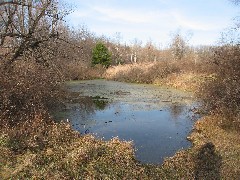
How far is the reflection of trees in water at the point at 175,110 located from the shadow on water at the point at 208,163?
5.92 m

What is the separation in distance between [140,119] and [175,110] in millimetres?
3297

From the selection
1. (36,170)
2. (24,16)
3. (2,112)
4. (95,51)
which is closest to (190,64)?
(95,51)

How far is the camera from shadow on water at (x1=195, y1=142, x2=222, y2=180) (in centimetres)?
744

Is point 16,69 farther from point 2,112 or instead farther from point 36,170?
point 36,170

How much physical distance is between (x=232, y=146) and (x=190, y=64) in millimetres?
25485

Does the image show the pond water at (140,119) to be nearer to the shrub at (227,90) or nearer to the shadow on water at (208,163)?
the shadow on water at (208,163)

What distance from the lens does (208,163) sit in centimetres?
821

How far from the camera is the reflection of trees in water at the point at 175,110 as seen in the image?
627 inches

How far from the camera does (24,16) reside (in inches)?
693

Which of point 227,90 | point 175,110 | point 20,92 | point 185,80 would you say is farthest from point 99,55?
point 20,92

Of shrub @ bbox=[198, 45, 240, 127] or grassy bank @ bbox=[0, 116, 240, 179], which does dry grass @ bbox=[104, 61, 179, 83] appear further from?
grassy bank @ bbox=[0, 116, 240, 179]

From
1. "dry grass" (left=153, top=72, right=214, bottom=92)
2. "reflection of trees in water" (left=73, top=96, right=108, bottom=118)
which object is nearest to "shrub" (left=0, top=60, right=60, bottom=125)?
"reflection of trees in water" (left=73, top=96, right=108, bottom=118)

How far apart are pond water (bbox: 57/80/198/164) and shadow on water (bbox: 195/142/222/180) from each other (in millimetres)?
1125

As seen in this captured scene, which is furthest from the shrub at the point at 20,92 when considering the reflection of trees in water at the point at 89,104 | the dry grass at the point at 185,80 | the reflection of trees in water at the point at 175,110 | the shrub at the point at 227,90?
the dry grass at the point at 185,80
